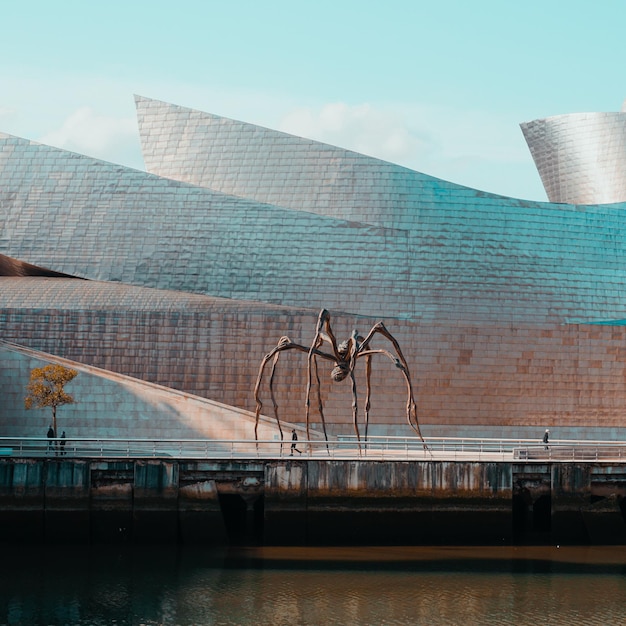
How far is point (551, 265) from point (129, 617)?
22.5 m

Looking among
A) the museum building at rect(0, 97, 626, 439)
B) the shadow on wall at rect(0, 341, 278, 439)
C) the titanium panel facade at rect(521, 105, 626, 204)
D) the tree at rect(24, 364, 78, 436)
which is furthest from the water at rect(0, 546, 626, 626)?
the titanium panel facade at rect(521, 105, 626, 204)

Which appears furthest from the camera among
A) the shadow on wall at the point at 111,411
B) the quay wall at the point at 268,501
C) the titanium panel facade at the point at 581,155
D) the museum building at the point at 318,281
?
the titanium panel facade at the point at 581,155

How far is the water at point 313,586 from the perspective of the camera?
20.4m

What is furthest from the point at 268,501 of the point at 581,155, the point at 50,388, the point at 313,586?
the point at 581,155

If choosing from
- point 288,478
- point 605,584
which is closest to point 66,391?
point 288,478

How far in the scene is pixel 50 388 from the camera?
32.8 metres

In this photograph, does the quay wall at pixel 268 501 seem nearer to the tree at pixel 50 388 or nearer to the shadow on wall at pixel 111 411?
the tree at pixel 50 388

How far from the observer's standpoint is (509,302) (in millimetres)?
38594

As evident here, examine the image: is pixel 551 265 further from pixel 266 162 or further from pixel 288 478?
pixel 288 478

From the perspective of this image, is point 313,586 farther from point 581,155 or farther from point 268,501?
point 581,155

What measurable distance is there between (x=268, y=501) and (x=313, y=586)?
3797 mm

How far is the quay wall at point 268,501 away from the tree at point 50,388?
6742 mm

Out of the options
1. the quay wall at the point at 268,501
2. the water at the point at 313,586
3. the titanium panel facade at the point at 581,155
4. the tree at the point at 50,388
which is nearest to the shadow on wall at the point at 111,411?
the tree at the point at 50,388

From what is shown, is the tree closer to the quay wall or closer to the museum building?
the museum building
